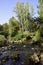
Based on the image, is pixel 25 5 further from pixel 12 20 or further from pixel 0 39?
pixel 0 39

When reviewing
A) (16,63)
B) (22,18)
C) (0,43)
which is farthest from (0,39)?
(22,18)

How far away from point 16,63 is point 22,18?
148 feet

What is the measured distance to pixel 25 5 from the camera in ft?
200

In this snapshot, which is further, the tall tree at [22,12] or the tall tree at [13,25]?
the tall tree at [22,12]

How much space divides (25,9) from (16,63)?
4540 cm

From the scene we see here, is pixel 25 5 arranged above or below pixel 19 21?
→ above

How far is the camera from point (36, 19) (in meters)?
43.9

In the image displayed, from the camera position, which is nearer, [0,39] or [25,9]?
[0,39]

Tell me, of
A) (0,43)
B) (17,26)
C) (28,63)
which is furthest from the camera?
(17,26)

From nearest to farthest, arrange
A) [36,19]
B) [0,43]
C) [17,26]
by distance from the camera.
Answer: [0,43] < [36,19] < [17,26]

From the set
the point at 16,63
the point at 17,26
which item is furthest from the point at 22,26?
the point at 16,63

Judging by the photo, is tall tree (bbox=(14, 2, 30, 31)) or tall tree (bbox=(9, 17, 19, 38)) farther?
tall tree (bbox=(14, 2, 30, 31))

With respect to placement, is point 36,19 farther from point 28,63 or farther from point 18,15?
point 28,63

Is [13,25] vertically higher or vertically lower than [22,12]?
lower
